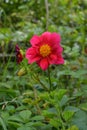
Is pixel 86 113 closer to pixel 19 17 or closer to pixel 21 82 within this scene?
pixel 21 82

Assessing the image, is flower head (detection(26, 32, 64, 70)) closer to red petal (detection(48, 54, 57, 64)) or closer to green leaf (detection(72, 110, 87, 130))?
red petal (detection(48, 54, 57, 64))

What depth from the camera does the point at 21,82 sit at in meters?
1.82

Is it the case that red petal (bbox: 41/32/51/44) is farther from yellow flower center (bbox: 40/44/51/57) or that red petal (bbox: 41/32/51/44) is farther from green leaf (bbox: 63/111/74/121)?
green leaf (bbox: 63/111/74/121)

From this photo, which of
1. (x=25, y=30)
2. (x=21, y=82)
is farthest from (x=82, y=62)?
(x=25, y=30)

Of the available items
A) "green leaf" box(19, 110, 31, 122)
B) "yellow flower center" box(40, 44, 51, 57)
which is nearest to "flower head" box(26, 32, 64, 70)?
"yellow flower center" box(40, 44, 51, 57)

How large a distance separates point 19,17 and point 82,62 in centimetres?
130

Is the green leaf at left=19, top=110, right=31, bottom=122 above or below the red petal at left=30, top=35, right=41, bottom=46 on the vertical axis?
below

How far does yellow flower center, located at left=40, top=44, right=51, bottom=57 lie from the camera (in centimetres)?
144

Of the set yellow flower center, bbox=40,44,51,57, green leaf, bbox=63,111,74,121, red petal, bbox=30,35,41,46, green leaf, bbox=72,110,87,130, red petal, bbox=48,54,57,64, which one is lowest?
green leaf, bbox=72,110,87,130

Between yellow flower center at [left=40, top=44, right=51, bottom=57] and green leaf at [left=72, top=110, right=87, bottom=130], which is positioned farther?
yellow flower center at [left=40, top=44, right=51, bottom=57]

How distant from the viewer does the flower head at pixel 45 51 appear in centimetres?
143

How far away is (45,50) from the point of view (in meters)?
1.45

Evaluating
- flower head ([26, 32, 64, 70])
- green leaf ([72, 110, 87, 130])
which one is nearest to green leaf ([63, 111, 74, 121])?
green leaf ([72, 110, 87, 130])

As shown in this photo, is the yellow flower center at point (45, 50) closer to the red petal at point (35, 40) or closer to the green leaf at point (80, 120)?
the red petal at point (35, 40)
